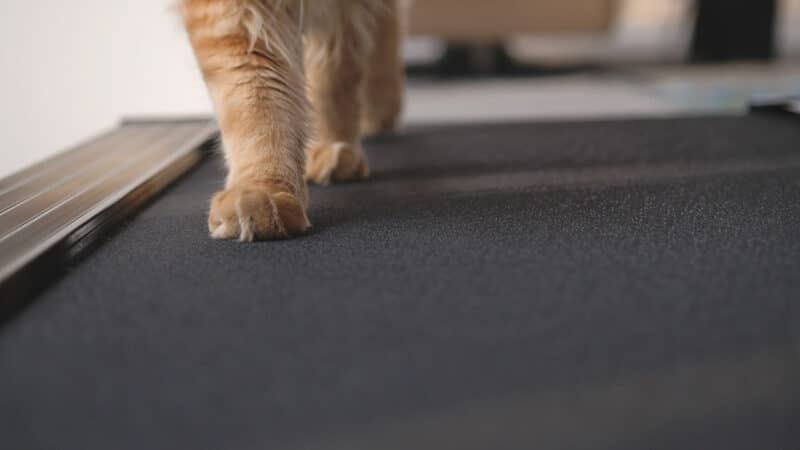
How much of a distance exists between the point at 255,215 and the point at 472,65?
3.09 m

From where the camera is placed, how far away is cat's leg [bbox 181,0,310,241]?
101cm

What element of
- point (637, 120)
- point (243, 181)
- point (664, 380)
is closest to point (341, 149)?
point (243, 181)

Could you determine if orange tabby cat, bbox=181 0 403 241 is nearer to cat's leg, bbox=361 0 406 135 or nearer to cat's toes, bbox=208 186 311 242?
cat's toes, bbox=208 186 311 242

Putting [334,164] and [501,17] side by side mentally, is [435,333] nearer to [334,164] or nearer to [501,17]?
[334,164]

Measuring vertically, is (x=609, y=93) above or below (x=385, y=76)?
below

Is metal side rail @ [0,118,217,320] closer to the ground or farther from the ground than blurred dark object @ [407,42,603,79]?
farther from the ground

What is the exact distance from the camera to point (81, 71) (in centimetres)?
174

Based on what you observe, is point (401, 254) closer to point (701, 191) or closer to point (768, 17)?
point (701, 191)

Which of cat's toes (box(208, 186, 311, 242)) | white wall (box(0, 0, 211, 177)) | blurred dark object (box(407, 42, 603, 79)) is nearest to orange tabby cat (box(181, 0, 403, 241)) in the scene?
cat's toes (box(208, 186, 311, 242))

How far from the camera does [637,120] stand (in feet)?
6.17

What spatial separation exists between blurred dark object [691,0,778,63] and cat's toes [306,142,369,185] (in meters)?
3.34

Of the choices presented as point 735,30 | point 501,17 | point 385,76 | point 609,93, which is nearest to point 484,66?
point 501,17

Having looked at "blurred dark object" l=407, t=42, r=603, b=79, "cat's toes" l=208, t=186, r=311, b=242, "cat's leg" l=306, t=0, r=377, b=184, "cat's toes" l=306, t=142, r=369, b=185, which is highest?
"cat's leg" l=306, t=0, r=377, b=184

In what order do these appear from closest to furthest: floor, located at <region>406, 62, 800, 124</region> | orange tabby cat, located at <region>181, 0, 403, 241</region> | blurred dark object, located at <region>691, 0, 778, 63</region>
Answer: orange tabby cat, located at <region>181, 0, 403, 241</region> < floor, located at <region>406, 62, 800, 124</region> < blurred dark object, located at <region>691, 0, 778, 63</region>
